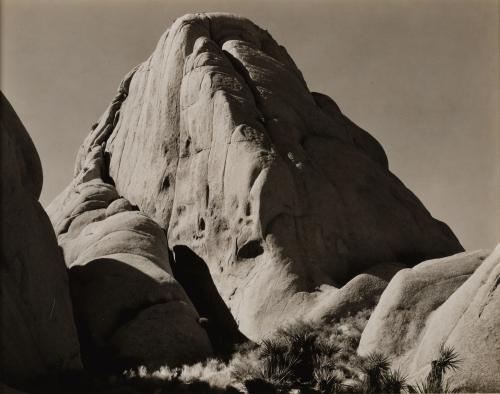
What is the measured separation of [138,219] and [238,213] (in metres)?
4.47

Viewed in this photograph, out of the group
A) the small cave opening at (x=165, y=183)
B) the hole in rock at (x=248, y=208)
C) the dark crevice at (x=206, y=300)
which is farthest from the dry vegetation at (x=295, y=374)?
the small cave opening at (x=165, y=183)

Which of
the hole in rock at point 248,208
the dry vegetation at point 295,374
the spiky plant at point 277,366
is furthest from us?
the hole in rock at point 248,208

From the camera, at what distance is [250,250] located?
3189 cm

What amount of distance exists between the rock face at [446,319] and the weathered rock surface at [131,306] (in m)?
5.70

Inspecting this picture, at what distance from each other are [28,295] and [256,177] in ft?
46.9

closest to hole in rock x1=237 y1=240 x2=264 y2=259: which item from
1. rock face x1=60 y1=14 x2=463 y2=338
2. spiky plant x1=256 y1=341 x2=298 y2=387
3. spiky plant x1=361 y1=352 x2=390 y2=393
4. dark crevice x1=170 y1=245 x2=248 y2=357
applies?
rock face x1=60 y1=14 x2=463 y2=338

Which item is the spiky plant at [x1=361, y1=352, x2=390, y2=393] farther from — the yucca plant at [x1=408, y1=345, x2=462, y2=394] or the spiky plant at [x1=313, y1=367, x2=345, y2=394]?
the yucca plant at [x1=408, y1=345, x2=462, y2=394]

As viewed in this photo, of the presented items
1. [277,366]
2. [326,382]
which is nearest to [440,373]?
[326,382]

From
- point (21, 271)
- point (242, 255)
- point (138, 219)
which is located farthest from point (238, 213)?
point (21, 271)

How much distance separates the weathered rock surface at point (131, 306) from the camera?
2319 cm

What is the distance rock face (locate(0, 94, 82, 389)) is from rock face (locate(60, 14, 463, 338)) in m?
9.53

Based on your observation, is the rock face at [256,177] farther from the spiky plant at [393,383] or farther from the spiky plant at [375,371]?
the spiky plant at [393,383]

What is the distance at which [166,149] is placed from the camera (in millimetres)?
38906

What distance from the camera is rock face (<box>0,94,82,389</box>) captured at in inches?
747
